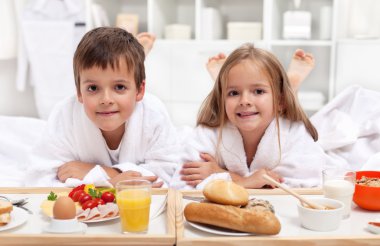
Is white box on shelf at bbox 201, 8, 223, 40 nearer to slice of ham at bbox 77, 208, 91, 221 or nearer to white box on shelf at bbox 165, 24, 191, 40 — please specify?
white box on shelf at bbox 165, 24, 191, 40

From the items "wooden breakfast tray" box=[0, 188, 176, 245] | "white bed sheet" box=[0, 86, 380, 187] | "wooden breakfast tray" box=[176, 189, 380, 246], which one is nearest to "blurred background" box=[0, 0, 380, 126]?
"white bed sheet" box=[0, 86, 380, 187]

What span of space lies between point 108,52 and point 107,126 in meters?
0.23

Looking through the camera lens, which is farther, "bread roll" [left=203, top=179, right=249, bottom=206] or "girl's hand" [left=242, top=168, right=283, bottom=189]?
"girl's hand" [left=242, top=168, right=283, bottom=189]

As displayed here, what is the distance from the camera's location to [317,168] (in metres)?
1.63

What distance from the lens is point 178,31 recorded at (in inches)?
111

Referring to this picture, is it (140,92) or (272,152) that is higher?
(140,92)

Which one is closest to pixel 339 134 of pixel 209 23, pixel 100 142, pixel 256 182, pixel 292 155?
pixel 292 155

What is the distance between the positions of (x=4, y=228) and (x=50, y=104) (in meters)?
2.08

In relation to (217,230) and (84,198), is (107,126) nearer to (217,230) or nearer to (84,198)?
(84,198)

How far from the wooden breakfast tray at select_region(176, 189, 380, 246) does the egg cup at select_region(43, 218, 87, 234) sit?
17 cm

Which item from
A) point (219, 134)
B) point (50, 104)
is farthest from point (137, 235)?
point (50, 104)

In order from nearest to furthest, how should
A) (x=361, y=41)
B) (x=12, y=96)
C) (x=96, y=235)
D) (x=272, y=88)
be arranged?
(x=96, y=235)
(x=272, y=88)
(x=361, y=41)
(x=12, y=96)

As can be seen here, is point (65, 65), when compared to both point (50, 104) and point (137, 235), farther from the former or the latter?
point (137, 235)

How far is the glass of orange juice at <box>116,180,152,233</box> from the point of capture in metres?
0.90
